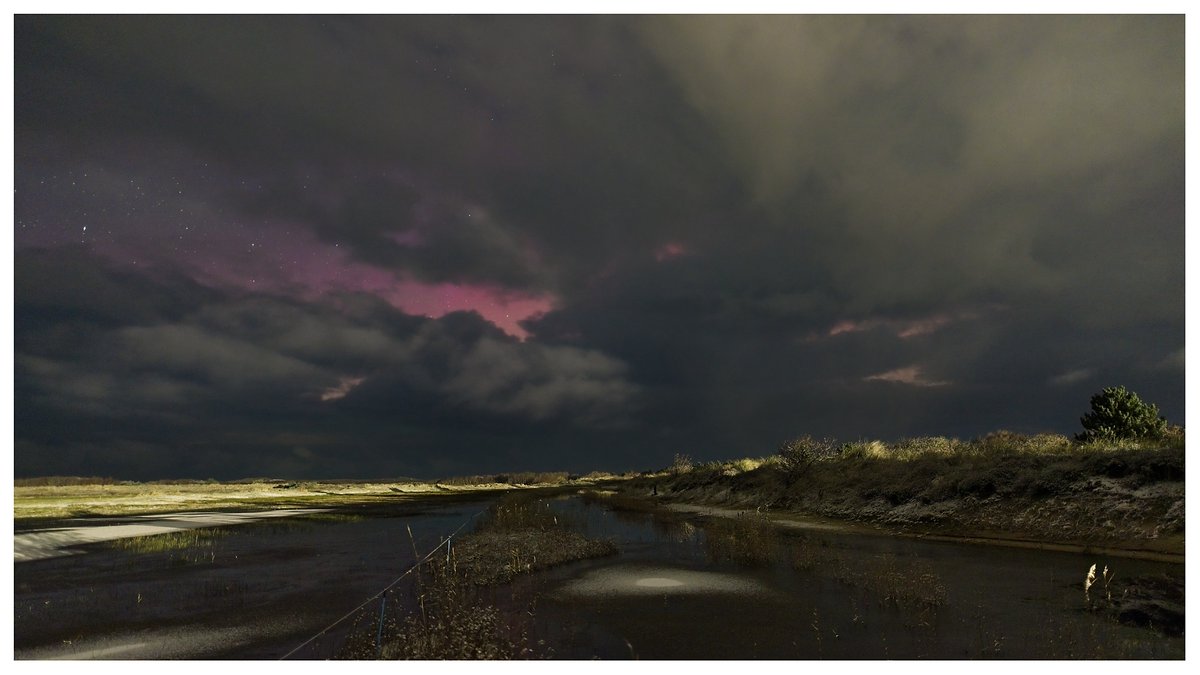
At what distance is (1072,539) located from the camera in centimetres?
2158

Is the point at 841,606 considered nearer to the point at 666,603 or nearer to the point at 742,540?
the point at 666,603

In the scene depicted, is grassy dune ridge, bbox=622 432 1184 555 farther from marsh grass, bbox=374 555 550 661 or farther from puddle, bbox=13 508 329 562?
puddle, bbox=13 508 329 562

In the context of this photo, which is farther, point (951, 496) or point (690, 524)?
point (690, 524)

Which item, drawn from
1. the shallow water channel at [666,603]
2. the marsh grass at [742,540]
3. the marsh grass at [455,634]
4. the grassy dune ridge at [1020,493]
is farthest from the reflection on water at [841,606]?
the grassy dune ridge at [1020,493]

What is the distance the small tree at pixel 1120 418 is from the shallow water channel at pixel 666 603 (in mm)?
27110

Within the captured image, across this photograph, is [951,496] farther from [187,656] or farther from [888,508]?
[187,656]

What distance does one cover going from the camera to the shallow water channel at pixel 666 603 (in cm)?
1108

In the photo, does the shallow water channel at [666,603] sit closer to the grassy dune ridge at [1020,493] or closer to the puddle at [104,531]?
the grassy dune ridge at [1020,493]

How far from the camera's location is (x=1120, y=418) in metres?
40.9

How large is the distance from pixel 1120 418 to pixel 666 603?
4467 centimetres

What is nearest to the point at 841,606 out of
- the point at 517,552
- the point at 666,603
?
the point at 666,603

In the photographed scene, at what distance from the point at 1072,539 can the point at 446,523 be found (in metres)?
37.6

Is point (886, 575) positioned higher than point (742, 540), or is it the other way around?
point (886, 575)

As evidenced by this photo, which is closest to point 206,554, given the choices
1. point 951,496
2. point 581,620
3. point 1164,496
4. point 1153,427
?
point 581,620
